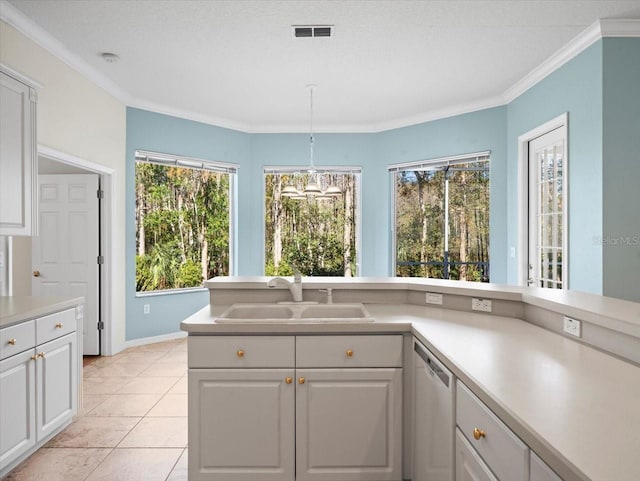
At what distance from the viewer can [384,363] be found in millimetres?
2021

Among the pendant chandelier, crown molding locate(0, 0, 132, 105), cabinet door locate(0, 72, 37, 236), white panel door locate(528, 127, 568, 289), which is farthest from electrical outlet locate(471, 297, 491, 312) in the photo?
crown molding locate(0, 0, 132, 105)

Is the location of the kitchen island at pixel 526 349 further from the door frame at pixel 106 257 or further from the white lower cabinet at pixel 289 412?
the door frame at pixel 106 257

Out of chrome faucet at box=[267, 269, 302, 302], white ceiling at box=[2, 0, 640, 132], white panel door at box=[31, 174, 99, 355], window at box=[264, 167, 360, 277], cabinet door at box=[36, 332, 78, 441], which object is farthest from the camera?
window at box=[264, 167, 360, 277]

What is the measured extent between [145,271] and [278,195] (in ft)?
6.50

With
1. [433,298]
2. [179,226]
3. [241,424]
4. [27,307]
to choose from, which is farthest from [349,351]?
[179,226]

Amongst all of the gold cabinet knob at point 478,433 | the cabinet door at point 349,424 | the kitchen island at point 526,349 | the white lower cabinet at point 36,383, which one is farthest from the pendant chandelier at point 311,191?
the gold cabinet knob at point 478,433

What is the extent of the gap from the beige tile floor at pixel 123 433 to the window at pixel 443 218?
316cm

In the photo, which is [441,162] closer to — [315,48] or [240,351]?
[315,48]

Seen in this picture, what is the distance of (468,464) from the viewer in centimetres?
133

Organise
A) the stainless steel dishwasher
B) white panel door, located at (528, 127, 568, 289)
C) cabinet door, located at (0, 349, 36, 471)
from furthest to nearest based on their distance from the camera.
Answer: white panel door, located at (528, 127, 568, 289) → cabinet door, located at (0, 349, 36, 471) → the stainless steel dishwasher

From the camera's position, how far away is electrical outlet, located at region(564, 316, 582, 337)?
1.70m

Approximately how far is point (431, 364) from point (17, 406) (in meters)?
2.09

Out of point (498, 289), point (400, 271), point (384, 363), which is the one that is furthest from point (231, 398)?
point (400, 271)

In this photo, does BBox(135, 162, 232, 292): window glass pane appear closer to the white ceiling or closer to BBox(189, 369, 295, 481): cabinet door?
the white ceiling
